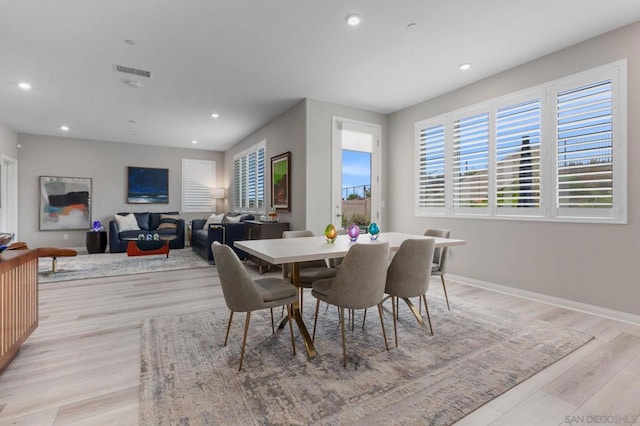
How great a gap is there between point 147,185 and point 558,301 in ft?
29.1

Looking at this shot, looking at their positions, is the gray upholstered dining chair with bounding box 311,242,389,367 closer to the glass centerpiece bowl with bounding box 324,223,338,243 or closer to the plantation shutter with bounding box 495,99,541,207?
the glass centerpiece bowl with bounding box 324,223,338,243

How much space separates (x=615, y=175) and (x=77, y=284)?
6.48 m

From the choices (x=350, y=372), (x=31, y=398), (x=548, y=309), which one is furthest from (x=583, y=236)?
(x=31, y=398)

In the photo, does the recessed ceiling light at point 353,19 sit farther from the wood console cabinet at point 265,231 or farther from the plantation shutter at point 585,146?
the wood console cabinet at point 265,231

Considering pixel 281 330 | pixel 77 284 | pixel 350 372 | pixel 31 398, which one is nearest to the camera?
pixel 31 398

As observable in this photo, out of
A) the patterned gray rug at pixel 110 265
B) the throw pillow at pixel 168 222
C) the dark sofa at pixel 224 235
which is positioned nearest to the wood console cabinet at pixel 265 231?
the dark sofa at pixel 224 235

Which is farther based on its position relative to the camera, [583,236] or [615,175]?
[583,236]

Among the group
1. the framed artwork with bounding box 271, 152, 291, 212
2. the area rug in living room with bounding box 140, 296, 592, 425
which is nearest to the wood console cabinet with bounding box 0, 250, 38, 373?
the area rug in living room with bounding box 140, 296, 592, 425

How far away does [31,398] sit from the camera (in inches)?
68.8

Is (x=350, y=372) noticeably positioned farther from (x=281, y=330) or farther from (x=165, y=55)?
(x=165, y=55)

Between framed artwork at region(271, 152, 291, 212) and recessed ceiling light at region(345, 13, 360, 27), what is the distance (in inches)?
105

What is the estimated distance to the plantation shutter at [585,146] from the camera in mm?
3068

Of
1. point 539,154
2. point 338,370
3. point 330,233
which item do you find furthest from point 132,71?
point 539,154

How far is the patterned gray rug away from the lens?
4832 mm
